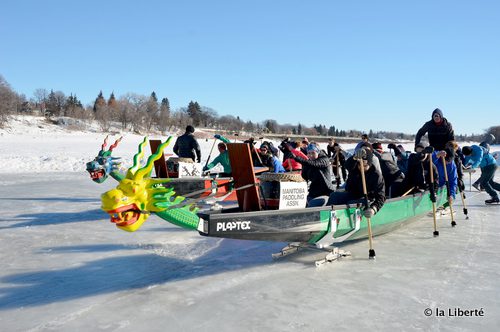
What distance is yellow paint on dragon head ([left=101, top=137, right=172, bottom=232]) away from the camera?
11.5ft

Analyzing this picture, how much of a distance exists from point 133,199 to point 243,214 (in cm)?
107

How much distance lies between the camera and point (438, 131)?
8.30 meters

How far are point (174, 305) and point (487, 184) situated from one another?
8867mm

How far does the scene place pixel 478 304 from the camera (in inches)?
143

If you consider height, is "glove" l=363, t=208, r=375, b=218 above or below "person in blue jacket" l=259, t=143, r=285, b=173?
below

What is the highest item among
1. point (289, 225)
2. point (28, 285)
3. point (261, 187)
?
point (261, 187)

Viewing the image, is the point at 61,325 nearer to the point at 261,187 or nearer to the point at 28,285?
the point at 28,285

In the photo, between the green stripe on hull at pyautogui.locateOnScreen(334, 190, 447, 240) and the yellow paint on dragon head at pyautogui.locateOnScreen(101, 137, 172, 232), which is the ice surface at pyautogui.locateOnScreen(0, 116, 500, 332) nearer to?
the green stripe on hull at pyautogui.locateOnScreen(334, 190, 447, 240)

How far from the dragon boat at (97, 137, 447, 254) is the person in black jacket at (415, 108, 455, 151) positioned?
2.96m

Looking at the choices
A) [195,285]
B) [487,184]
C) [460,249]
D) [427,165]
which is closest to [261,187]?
[195,285]

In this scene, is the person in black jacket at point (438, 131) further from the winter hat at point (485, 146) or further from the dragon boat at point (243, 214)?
the dragon boat at point (243, 214)

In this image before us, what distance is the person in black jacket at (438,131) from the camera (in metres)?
8.20

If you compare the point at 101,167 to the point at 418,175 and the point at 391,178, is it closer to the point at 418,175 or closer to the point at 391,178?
the point at 391,178

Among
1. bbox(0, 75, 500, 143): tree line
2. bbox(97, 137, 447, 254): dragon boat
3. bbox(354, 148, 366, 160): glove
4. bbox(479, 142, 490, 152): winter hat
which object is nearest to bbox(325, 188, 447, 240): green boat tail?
bbox(97, 137, 447, 254): dragon boat
